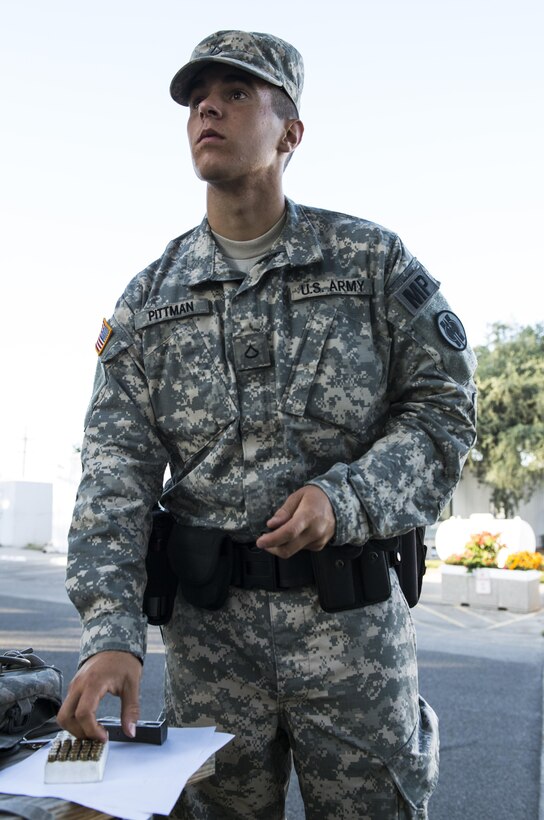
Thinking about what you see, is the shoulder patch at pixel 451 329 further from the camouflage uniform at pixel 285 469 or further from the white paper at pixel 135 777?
the white paper at pixel 135 777

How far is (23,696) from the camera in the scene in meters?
1.47

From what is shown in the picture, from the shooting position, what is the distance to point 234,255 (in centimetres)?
164

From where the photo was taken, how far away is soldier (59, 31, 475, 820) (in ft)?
4.56

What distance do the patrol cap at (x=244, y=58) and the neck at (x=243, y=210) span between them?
194 millimetres

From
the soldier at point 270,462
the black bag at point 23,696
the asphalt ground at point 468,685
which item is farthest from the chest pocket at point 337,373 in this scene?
the asphalt ground at point 468,685

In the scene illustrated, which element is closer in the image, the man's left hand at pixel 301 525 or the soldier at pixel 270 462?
the man's left hand at pixel 301 525

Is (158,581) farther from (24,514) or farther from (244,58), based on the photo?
(24,514)

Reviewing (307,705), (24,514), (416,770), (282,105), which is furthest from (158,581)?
(24,514)

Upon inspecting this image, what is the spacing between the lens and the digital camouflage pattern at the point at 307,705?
1.39m

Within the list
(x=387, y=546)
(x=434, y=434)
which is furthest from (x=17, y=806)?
(x=434, y=434)

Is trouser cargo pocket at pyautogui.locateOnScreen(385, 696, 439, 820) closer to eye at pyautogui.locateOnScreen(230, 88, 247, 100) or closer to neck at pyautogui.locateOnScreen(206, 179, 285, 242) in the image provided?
neck at pyautogui.locateOnScreen(206, 179, 285, 242)

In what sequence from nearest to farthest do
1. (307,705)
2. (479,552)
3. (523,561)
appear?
(307,705) → (523,561) → (479,552)

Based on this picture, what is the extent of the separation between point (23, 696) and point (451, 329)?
1028 millimetres

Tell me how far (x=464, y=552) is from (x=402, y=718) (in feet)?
30.5
